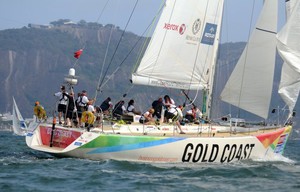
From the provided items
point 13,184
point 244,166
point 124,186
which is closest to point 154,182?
point 124,186

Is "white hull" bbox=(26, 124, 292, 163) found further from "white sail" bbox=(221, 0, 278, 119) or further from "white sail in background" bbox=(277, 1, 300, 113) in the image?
"white sail in background" bbox=(277, 1, 300, 113)

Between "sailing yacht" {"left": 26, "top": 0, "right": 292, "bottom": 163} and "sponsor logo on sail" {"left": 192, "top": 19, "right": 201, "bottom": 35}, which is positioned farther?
"sponsor logo on sail" {"left": 192, "top": 19, "right": 201, "bottom": 35}

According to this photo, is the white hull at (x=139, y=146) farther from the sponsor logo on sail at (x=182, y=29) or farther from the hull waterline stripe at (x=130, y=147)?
the sponsor logo on sail at (x=182, y=29)

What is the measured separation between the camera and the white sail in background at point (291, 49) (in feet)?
73.1

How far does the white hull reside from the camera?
18.5m

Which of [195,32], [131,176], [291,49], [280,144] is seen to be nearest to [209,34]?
[195,32]

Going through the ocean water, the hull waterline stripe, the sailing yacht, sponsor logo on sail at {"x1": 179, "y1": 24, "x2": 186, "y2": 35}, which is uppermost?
sponsor logo on sail at {"x1": 179, "y1": 24, "x2": 186, "y2": 35}

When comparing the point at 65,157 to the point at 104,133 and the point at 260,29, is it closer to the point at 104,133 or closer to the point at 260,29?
the point at 104,133

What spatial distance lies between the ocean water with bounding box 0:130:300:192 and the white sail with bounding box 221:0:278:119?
294 cm

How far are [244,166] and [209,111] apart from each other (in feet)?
11.6

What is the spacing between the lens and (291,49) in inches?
878

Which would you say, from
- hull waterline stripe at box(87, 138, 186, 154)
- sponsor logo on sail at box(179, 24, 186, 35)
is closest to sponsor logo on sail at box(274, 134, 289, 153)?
sponsor logo on sail at box(179, 24, 186, 35)

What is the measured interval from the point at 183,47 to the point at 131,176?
22.5ft

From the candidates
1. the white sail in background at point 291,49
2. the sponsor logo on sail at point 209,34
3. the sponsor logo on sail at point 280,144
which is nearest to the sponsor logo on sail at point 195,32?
the sponsor logo on sail at point 209,34
